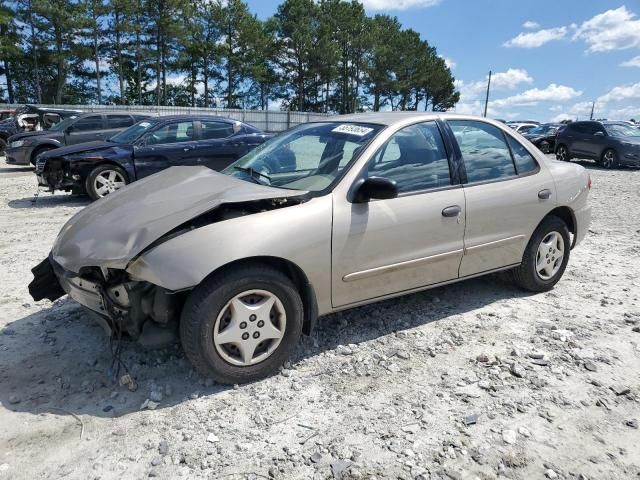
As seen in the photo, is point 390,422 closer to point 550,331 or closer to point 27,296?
point 550,331

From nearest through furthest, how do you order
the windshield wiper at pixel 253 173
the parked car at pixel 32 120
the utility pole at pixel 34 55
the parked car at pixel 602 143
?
1. the windshield wiper at pixel 253 173
2. the parked car at pixel 602 143
3. the parked car at pixel 32 120
4. the utility pole at pixel 34 55

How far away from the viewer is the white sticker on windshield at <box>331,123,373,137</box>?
11.8 feet

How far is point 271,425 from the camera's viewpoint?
2.68 meters

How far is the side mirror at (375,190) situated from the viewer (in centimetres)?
314

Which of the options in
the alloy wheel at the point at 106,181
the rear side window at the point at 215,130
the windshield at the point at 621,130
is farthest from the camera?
the windshield at the point at 621,130

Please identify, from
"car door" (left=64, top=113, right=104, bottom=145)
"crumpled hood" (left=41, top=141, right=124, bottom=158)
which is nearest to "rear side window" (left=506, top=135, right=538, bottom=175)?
"crumpled hood" (left=41, top=141, right=124, bottom=158)

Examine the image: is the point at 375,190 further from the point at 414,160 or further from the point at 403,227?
the point at 414,160

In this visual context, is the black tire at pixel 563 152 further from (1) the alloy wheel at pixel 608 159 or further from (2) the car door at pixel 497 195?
(2) the car door at pixel 497 195

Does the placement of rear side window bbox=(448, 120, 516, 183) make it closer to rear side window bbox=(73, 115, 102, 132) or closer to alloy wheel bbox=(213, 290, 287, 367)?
alloy wheel bbox=(213, 290, 287, 367)

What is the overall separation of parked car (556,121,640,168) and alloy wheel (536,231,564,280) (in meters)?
13.5

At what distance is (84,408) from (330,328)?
1.76 meters

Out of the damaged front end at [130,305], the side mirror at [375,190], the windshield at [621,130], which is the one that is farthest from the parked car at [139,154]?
the windshield at [621,130]

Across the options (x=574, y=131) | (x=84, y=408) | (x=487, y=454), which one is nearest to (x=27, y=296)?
(x=84, y=408)

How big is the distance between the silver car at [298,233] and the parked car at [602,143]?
1361 cm
